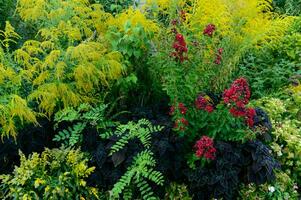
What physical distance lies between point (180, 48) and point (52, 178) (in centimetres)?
135

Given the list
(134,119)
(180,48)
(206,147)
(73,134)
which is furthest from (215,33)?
(73,134)

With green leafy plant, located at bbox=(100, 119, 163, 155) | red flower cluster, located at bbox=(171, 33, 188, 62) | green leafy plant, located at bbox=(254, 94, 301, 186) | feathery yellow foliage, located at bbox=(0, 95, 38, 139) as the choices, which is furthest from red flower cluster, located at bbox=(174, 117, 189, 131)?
feathery yellow foliage, located at bbox=(0, 95, 38, 139)

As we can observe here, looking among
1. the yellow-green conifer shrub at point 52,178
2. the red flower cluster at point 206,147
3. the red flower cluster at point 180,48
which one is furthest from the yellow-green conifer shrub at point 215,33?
the yellow-green conifer shrub at point 52,178

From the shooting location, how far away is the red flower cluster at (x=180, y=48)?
3.28m

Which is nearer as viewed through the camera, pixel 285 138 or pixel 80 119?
pixel 80 119

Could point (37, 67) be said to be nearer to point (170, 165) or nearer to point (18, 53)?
Answer: point (18, 53)

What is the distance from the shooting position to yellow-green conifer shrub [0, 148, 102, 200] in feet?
10.0

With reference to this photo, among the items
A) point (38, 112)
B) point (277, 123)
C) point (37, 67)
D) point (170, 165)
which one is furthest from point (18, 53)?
point (277, 123)

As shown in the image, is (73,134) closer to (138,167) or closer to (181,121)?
(138,167)

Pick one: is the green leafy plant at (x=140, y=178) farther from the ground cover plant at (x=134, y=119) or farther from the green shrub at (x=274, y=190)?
the green shrub at (x=274, y=190)

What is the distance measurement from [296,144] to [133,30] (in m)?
1.71

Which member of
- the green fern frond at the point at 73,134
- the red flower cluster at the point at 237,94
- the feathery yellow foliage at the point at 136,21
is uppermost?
the feathery yellow foliage at the point at 136,21

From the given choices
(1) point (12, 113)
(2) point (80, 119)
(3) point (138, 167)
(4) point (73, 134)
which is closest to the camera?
(3) point (138, 167)

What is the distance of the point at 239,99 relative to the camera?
3160mm
